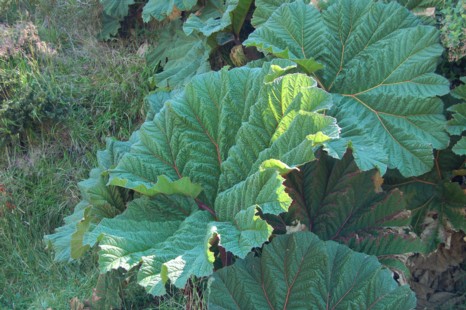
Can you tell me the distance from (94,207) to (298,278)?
109cm

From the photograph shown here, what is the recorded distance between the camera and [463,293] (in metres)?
3.24

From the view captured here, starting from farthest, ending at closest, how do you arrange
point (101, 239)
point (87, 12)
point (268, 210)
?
point (87, 12), point (101, 239), point (268, 210)

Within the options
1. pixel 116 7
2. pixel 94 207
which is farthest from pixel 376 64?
pixel 116 7

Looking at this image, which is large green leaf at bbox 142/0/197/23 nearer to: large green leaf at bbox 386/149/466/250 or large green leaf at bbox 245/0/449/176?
large green leaf at bbox 245/0/449/176

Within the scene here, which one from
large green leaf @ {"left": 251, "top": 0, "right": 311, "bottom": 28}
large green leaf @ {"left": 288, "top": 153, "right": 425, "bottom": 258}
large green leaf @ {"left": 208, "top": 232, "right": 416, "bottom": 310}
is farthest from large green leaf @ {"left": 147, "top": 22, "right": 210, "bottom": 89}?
large green leaf @ {"left": 208, "top": 232, "right": 416, "bottom": 310}

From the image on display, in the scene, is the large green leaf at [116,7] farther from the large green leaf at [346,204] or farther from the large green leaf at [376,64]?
the large green leaf at [346,204]

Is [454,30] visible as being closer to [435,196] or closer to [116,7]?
[435,196]

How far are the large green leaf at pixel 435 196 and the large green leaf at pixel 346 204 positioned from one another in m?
0.27

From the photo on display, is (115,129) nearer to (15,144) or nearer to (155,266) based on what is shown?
(15,144)

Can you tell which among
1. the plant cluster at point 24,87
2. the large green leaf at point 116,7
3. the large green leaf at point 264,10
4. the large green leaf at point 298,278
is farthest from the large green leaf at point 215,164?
the large green leaf at point 116,7

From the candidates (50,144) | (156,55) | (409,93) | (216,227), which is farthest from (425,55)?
(50,144)

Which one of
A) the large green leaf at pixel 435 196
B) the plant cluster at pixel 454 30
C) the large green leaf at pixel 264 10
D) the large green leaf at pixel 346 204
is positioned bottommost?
the large green leaf at pixel 435 196

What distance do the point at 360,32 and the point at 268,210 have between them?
4.30 feet

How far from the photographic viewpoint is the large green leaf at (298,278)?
2.57 metres
